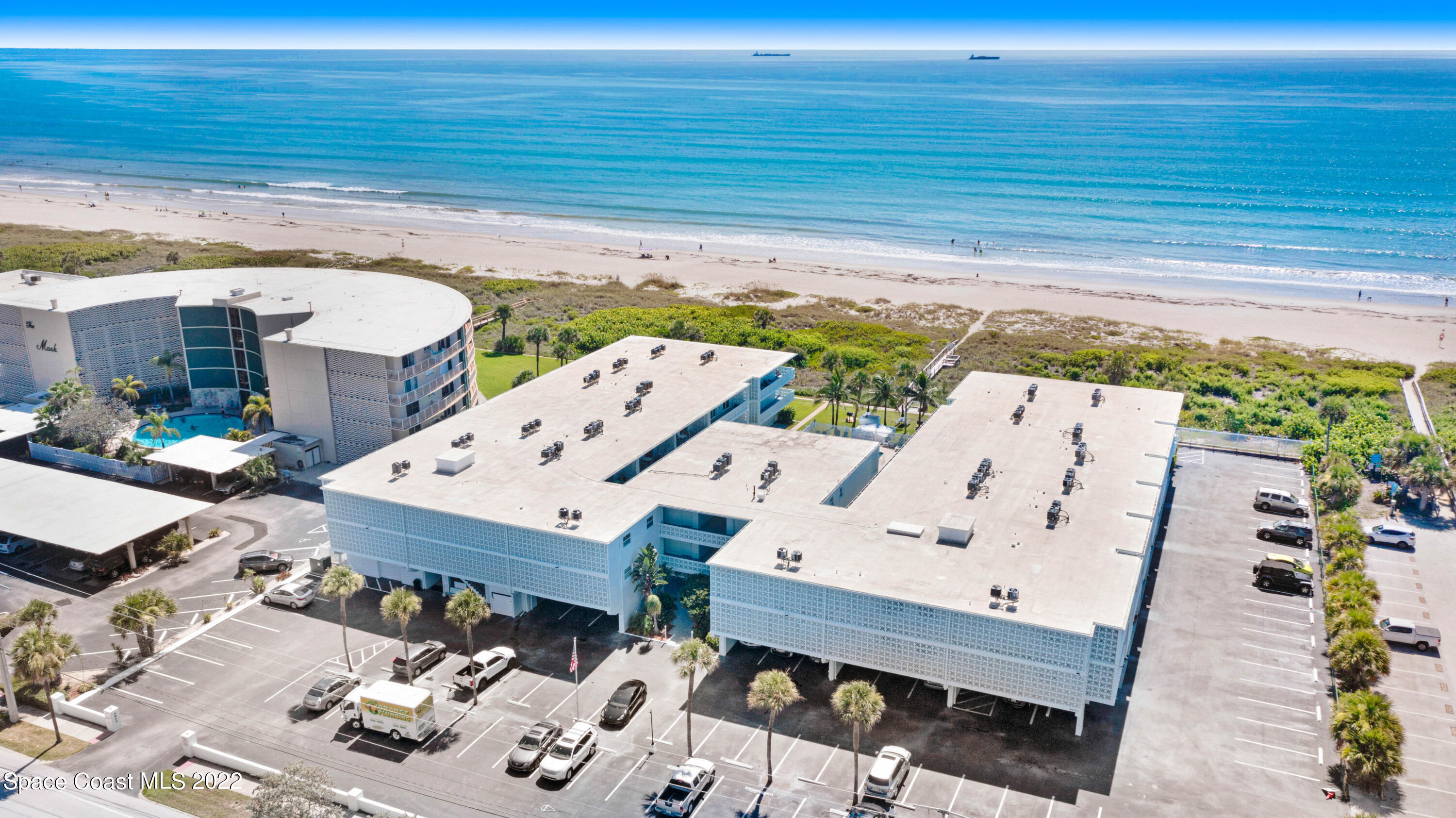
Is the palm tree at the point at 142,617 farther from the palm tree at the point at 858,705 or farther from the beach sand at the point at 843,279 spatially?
the beach sand at the point at 843,279

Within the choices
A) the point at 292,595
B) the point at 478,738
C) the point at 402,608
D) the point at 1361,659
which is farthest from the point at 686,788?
the point at 1361,659

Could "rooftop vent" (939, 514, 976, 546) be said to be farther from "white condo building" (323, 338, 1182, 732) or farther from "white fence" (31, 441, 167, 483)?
"white fence" (31, 441, 167, 483)

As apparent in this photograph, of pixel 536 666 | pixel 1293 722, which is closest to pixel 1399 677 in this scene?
pixel 1293 722

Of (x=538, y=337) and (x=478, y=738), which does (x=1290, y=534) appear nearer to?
(x=478, y=738)

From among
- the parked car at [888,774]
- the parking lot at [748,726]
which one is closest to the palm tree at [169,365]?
the parking lot at [748,726]

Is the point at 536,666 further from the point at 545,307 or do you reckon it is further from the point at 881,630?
the point at 545,307

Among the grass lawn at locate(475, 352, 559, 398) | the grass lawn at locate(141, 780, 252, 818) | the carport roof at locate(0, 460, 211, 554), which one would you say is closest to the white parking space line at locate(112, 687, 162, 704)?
the grass lawn at locate(141, 780, 252, 818)

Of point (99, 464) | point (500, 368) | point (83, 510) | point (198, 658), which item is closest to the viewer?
point (198, 658)
